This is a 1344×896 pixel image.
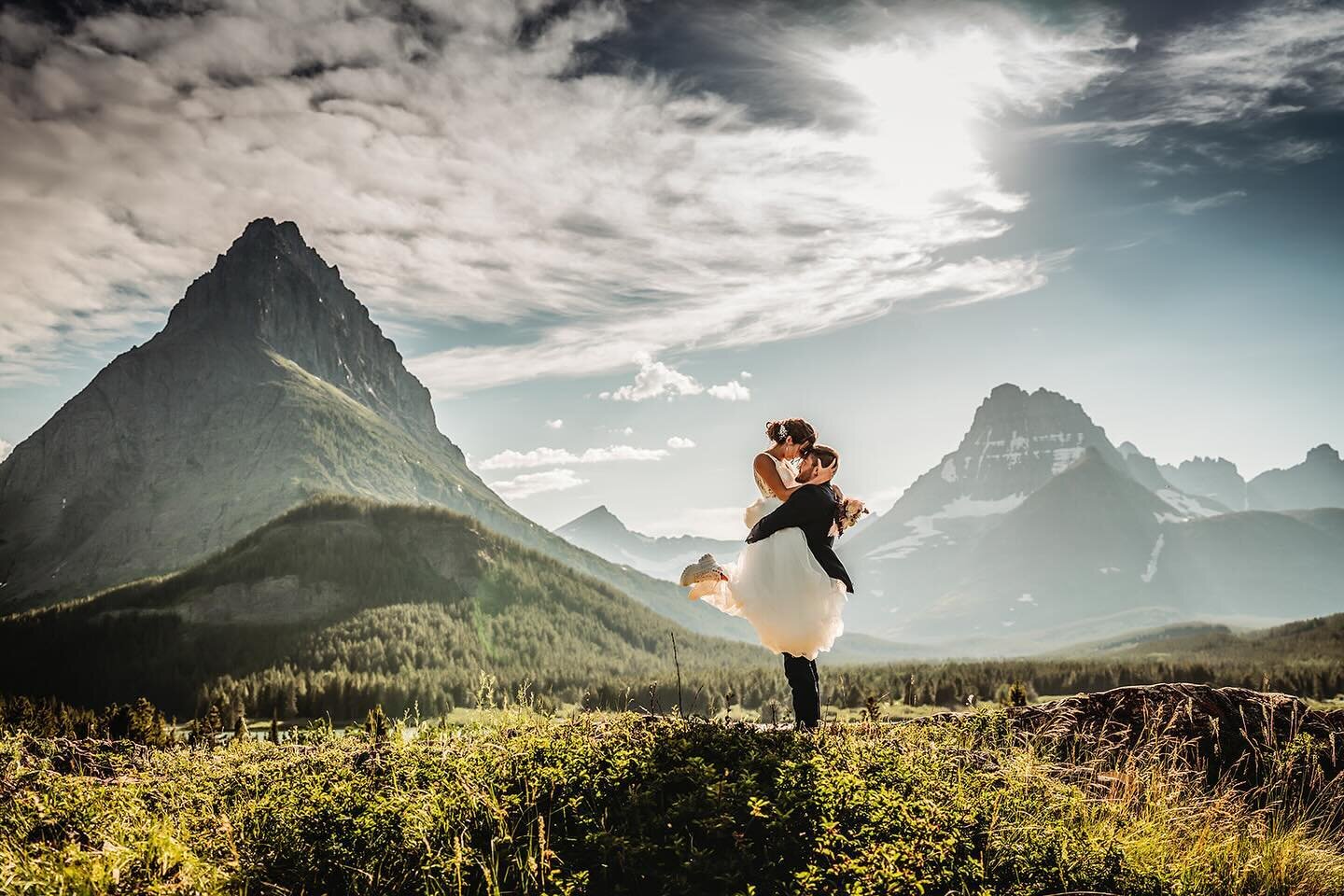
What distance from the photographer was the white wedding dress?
358 inches

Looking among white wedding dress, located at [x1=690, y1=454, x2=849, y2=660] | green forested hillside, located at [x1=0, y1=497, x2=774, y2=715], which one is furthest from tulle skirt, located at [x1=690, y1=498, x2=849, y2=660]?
green forested hillside, located at [x1=0, y1=497, x2=774, y2=715]

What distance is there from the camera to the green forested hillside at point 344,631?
13162 centimetres

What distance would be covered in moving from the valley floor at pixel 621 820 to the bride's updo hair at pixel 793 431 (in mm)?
3561

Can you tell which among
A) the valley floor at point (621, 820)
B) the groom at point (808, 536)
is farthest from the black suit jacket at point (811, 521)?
the valley floor at point (621, 820)

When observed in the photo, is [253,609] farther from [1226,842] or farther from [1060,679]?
[1226,842]

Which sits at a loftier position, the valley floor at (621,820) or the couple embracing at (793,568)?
the couple embracing at (793,568)

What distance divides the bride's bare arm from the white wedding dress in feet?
1.66

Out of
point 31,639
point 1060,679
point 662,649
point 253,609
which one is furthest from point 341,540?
point 1060,679

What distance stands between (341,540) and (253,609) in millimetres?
28374

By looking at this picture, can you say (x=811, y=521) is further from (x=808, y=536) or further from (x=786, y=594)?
(x=786, y=594)

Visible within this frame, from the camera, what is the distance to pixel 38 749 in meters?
8.45

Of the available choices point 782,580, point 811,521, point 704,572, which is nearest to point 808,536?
point 811,521

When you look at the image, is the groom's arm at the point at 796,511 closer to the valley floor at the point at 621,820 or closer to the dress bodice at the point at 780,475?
the dress bodice at the point at 780,475

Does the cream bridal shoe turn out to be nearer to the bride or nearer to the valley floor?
the bride
